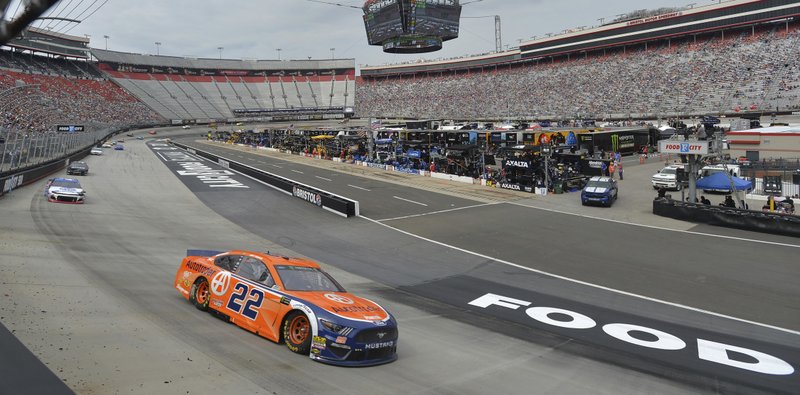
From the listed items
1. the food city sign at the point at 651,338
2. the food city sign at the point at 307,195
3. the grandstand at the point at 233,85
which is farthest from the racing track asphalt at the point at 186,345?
the grandstand at the point at 233,85

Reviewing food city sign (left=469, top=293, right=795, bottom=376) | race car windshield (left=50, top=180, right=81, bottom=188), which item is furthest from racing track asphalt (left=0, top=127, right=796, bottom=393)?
race car windshield (left=50, top=180, right=81, bottom=188)

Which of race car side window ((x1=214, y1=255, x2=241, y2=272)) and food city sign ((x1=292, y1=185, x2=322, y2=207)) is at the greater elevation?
race car side window ((x1=214, y1=255, x2=241, y2=272))

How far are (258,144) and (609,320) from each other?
240 ft

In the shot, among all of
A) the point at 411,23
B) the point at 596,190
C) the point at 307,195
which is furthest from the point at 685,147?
the point at 411,23

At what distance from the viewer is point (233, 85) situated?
136 meters

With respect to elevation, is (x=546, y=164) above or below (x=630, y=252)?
above

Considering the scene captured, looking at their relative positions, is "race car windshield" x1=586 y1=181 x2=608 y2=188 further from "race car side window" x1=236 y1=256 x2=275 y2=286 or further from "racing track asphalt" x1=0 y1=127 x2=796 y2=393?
"race car side window" x1=236 y1=256 x2=275 y2=286

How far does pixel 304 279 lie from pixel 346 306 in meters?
1.05

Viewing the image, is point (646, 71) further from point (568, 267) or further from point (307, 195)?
point (568, 267)

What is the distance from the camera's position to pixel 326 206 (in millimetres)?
26828

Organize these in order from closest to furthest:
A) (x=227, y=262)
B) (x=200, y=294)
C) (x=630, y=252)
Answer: (x=227, y=262)
(x=200, y=294)
(x=630, y=252)

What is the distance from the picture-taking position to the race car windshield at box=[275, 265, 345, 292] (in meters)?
8.13

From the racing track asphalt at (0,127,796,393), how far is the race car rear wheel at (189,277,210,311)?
19 cm

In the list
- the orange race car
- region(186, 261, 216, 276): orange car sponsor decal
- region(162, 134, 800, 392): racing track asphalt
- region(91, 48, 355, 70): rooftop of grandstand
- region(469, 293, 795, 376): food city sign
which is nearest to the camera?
the orange race car
